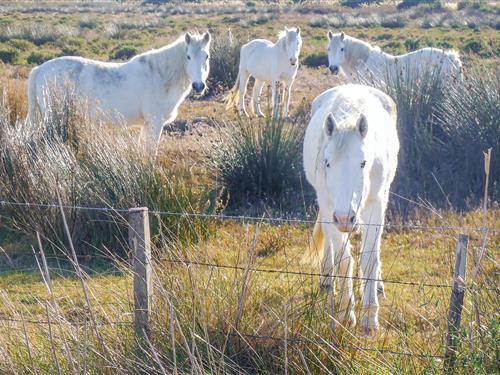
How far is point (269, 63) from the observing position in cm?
1566

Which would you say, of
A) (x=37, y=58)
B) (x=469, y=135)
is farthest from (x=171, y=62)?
(x=37, y=58)

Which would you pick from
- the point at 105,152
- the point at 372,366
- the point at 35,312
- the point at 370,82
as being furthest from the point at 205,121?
the point at 372,366

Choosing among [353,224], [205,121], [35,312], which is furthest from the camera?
[205,121]

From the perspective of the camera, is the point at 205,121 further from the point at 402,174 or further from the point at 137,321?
the point at 137,321

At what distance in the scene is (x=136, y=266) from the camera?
3.62 meters

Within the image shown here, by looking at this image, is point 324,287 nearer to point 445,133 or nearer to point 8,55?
point 445,133

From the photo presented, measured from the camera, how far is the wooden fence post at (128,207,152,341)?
3611mm

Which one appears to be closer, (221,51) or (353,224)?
(353,224)

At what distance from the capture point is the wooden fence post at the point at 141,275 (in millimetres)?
3611

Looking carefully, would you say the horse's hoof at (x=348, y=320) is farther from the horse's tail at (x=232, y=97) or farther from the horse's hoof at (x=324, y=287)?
the horse's tail at (x=232, y=97)

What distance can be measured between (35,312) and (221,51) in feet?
45.2

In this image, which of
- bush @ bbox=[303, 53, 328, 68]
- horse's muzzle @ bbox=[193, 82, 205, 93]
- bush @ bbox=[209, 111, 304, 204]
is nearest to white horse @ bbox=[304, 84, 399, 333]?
bush @ bbox=[209, 111, 304, 204]

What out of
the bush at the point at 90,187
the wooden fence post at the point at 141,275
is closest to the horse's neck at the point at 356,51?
the bush at the point at 90,187

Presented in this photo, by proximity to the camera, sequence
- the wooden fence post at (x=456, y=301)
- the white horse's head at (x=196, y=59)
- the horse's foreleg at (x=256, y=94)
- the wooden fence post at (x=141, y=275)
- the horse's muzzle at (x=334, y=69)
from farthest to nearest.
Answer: the horse's foreleg at (x=256, y=94) < the horse's muzzle at (x=334, y=69) < the white horse's head at (x=196, y=59) < the wooden fence post at (x=141, y=275) < the wooden fence post at (x=456, y=301)
